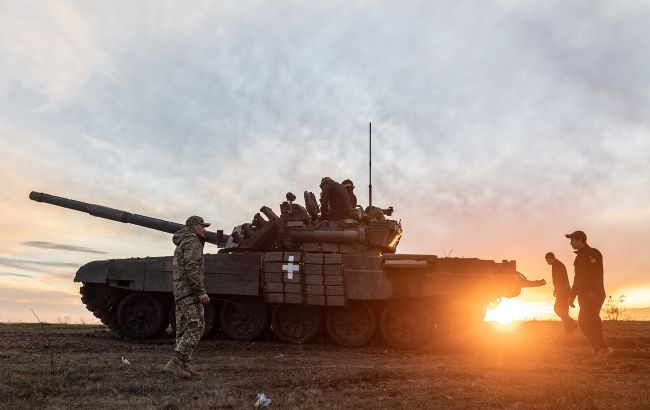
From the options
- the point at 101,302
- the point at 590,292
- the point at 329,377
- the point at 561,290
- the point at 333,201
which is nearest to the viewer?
the point at 329,377

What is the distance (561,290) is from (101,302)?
1057 cm

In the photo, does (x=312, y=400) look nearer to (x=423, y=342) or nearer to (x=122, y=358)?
(x=122, y=358)

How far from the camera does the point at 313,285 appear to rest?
12.9 m

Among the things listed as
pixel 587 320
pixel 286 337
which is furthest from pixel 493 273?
pixel 286 337

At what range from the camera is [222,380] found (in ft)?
24.9

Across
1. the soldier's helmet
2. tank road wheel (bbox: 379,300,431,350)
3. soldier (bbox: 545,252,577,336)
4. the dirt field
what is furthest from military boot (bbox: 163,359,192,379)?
soldier (bbox: 545,252,577,336)

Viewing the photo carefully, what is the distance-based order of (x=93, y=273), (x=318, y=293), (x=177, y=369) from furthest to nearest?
1. (x=93, y=273)
2. (x=318, y=293)
3. (x=177, y=369)

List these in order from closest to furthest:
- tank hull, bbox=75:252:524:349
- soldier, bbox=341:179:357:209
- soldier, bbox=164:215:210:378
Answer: soldier, bbox=164:215:210:378 < tank hull, bbox=75:252:524:349 < soldier, bbox=341:179:357:209

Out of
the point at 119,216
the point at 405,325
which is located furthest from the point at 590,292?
the point at 119,216

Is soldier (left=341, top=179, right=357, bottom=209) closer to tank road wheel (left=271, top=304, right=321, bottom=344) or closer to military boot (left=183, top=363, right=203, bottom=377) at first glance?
tank road wheel (left=271, top=304, right=321, bottom=344)

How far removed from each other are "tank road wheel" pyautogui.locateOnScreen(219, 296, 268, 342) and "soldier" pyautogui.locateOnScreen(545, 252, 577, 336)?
249 inches

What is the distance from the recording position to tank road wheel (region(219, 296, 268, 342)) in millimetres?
13617

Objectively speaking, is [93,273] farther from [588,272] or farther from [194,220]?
[588,272]

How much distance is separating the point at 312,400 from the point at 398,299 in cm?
672
